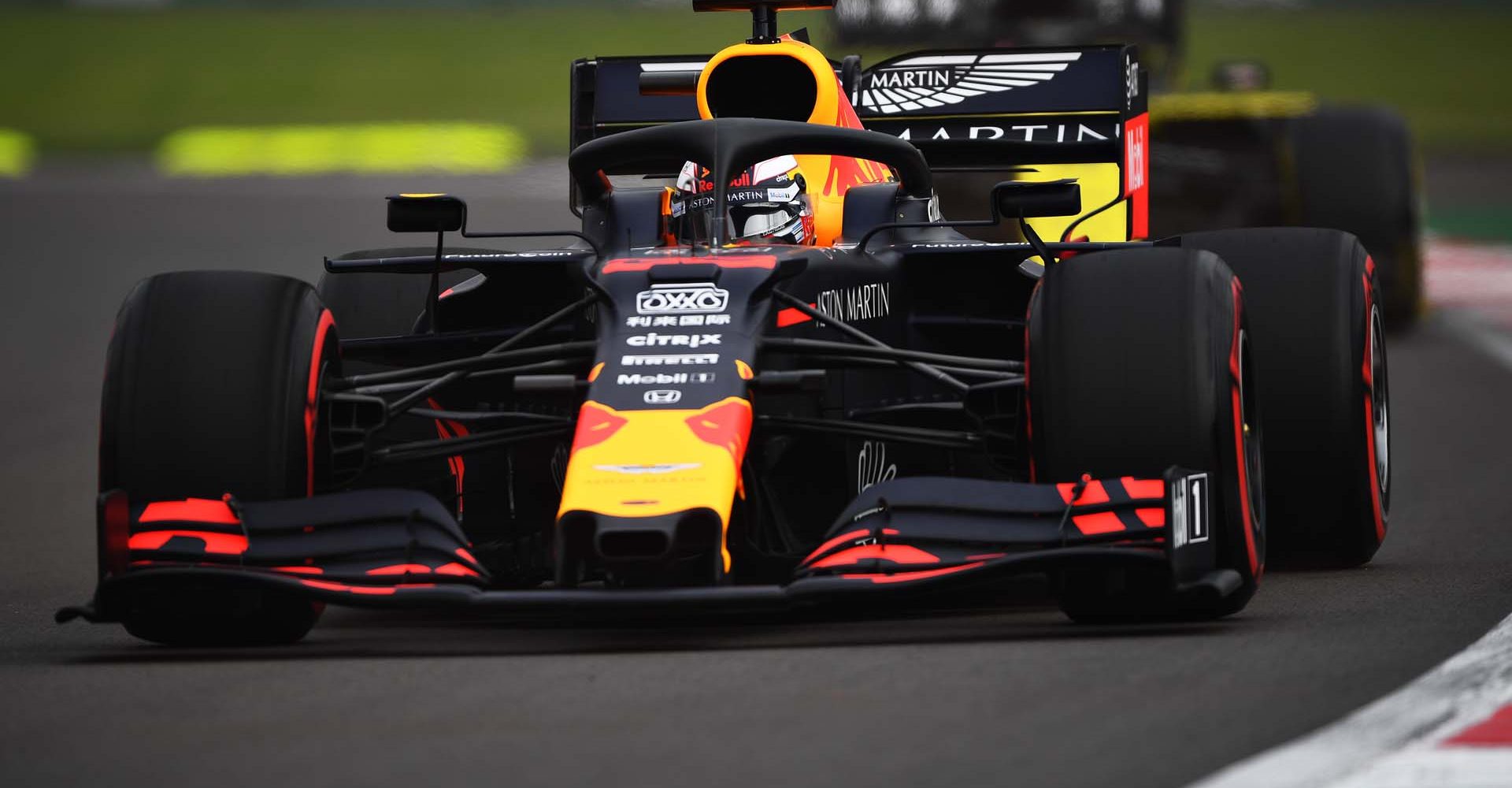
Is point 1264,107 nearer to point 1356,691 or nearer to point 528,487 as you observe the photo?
point 528,487

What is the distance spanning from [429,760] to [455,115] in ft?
137

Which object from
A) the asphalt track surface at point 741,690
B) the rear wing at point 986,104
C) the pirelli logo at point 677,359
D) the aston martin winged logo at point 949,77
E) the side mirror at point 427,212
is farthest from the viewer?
the aston martin winged logo at point 949,77

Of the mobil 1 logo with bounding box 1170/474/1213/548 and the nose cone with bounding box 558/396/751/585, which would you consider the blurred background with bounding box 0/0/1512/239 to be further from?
the nose cone with bounding box 558/396/751/585

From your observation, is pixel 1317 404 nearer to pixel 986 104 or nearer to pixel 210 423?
pixel 986 104

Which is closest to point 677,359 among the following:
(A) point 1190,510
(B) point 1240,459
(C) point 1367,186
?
(A) point 1190,510

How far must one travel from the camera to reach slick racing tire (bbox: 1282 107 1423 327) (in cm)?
1636

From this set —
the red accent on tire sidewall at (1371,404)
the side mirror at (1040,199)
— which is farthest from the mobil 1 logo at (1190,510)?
the red accent on tire sidewall at (1371,404)

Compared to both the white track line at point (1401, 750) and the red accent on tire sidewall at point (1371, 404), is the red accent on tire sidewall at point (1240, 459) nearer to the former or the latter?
the white track line at point (1401, 750)

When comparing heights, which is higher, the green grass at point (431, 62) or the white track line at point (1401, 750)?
the white track line at point (1401, 750)

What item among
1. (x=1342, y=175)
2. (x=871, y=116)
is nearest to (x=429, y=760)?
(x=871, y=116)

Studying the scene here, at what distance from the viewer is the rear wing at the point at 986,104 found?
969cm

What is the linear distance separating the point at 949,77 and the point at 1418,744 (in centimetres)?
571

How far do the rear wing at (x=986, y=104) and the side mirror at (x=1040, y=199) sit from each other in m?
2.74

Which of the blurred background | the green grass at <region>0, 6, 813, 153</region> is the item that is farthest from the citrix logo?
the green grass at <region>0, 6, 813, 153</region>
